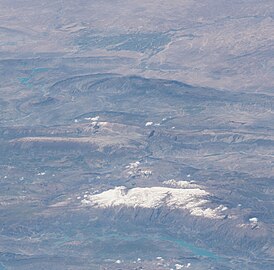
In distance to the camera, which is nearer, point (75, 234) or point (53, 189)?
point (75, 234)

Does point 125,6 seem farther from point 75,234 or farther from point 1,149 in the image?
point 75,234

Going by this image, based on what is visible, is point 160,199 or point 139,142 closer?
point 160,199

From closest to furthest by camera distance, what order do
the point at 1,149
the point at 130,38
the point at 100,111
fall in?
the point at 1,149, the point at 100,111, the point at 130,38

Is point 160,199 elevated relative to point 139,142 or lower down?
lower down

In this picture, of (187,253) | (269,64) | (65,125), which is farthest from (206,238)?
(269,64)

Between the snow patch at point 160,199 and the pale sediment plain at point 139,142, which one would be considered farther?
the snow patch at point 160,199

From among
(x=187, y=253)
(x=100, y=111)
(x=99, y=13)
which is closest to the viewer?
(x=187, y=253)

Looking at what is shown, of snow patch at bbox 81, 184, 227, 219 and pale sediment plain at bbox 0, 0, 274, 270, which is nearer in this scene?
pale sediment plain at bbox 0, 0, 274, 270
